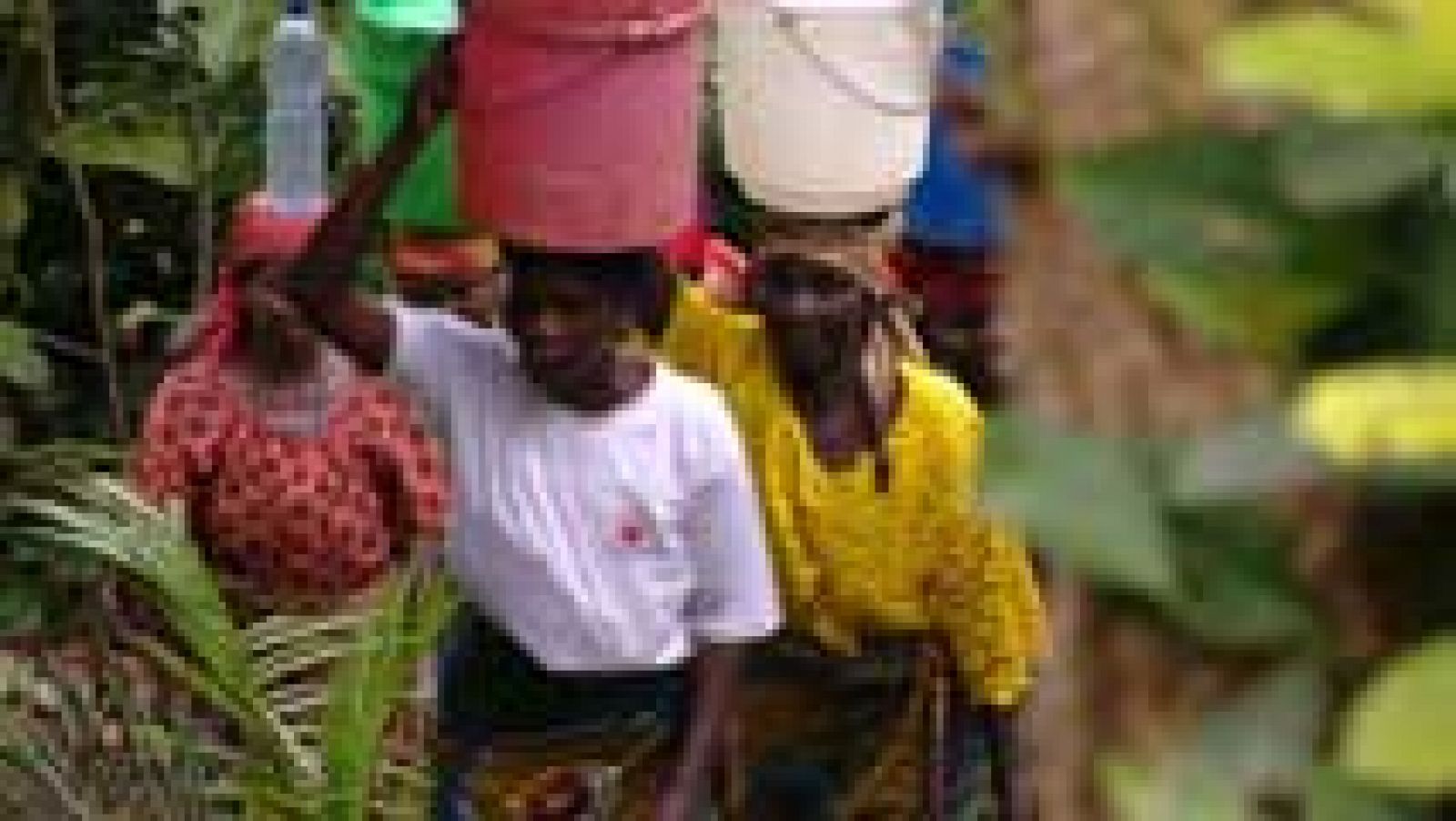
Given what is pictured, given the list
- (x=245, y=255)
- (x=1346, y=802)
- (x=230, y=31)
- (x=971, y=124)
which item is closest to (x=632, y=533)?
(x=245, y=255)

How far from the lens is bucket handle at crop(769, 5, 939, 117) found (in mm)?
4883

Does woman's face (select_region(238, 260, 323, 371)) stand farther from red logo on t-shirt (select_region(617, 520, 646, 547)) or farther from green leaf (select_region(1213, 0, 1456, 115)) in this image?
green leaf (select_region(1213, 0, 1456, 115))

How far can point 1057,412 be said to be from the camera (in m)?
1.12

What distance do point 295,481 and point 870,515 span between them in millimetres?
828

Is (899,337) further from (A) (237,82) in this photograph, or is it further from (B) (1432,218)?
(B) (1432,218)

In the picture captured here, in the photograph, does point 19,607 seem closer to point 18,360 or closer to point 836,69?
point 18,360

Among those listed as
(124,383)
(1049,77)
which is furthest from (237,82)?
(1049,77)

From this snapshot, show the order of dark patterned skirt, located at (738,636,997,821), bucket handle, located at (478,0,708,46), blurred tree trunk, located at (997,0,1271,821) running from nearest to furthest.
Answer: blurred tree trunk, located at (997,0,1271,821)
bucket handle, located at (478,0,708,46)
dark patterned skirt, located at (738,636,997,821)

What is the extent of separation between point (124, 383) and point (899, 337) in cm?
164

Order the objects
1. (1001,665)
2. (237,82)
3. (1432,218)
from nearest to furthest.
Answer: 1. (1432,218)
2. (1001,665)
3. (237,82)

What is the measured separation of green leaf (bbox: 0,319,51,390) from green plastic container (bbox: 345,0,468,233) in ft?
3.69

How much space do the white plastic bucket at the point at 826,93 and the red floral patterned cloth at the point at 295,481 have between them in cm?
90

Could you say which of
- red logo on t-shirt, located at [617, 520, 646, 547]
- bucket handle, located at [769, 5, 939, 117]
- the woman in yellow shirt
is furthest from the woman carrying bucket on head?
bucket handle, located at [769, 5, 939, 117]

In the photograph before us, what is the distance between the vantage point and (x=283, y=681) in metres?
4.42
